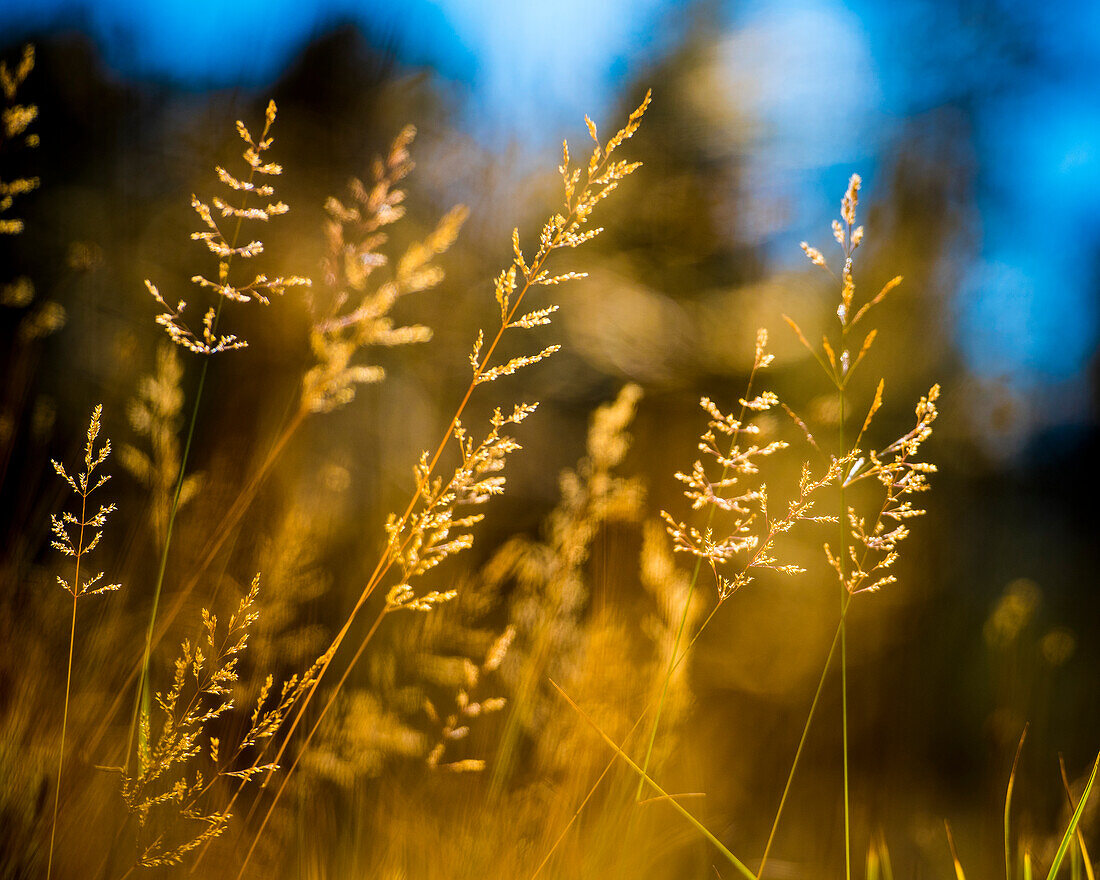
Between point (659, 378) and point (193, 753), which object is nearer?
point (193, 753)

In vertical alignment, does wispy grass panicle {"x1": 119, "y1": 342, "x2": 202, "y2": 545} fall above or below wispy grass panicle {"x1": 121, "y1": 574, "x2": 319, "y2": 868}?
above

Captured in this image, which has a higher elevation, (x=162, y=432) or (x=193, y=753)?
(x=162, y=432)

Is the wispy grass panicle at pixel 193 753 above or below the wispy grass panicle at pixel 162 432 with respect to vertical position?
below

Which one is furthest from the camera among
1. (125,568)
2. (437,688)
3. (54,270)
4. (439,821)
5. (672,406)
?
(672,406)

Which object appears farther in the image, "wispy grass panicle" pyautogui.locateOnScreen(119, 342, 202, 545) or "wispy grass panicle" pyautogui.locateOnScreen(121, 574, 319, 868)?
"wispy grass panicle" pyautogui.locateOnScreen(119, 342, 202, 545)

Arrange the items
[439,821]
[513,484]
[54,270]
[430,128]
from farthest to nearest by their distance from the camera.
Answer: [513,484] < [430,128] < [54,270] < [439,821]

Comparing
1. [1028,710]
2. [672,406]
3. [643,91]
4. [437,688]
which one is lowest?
[1028,710]

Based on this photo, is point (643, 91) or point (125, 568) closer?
point (125, 568)

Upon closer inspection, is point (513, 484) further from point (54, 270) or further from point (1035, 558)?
point (1035, 558)

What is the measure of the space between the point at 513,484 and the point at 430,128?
3.05 ft

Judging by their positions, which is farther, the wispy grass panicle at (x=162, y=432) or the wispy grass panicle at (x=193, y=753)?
the wispy grass panicle at (x=162, y=432)

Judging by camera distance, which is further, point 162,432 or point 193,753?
point 162,432

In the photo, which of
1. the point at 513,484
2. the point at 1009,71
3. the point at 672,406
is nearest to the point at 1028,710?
the point at 672,406

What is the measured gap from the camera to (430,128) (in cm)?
171
